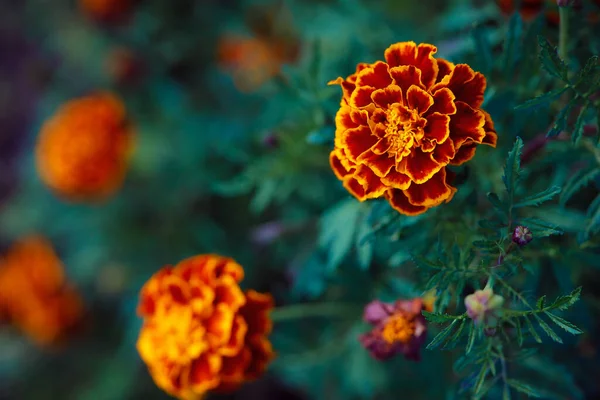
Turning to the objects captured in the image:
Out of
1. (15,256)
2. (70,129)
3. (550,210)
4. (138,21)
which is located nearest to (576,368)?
(550,210)

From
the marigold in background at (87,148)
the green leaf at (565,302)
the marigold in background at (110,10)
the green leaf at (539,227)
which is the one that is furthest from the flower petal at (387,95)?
the marigold in background at (110,10)

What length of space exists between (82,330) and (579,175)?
259 cm

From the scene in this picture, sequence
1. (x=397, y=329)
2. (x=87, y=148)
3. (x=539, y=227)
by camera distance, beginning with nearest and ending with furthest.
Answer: (x=539, y=227), (x=397, y=329), (x=87, y=148)

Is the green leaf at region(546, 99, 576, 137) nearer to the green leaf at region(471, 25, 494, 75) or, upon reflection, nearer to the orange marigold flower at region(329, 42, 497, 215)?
the orange marigold flower at region(329, 42, 497, 215)

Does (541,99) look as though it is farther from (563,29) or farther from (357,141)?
(357,141)

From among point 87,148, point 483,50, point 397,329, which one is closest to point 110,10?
point 87,148

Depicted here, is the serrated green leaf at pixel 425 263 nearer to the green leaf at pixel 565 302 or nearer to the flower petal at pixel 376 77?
the green leaf at pixel 565 302

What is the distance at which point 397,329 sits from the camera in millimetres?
1226

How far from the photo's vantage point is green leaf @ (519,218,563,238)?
1068 millimetres

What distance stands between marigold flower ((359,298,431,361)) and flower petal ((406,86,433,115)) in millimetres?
428

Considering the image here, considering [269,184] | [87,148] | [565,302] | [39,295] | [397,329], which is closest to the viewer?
[565,302]

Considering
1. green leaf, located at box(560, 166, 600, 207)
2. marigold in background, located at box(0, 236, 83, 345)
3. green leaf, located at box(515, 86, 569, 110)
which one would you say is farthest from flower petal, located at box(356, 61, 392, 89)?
marigold in background, located at box(0, 236, 83, 345)

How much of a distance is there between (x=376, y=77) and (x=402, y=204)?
0.25 m

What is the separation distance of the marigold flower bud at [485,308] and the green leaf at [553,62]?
433 mm
